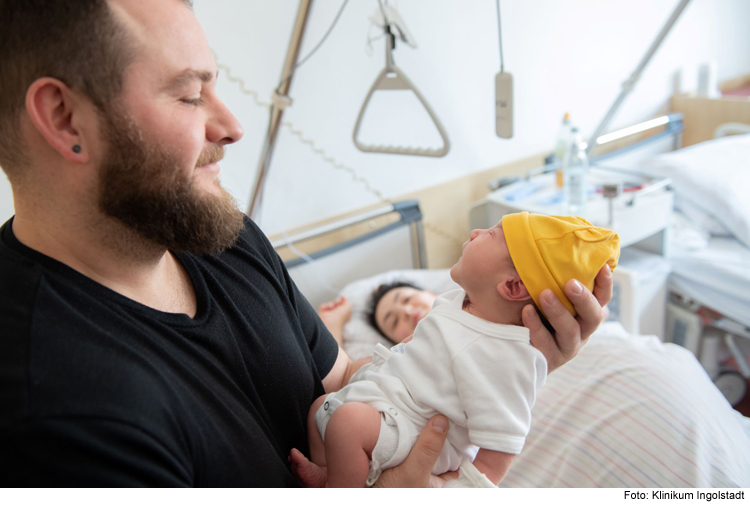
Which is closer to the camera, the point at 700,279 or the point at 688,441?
the point at 688,441

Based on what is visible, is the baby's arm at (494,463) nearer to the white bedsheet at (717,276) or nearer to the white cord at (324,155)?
the white cord at (324,155)

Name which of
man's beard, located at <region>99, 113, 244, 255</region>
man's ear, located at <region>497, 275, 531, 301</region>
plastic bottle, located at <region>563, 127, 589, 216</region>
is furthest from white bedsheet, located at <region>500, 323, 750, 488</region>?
man's beard, located at <region>99, 113, 244, 255</region>

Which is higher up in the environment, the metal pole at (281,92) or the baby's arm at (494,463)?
the metal pole at (281,92)

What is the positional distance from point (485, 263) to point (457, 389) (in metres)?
0.22

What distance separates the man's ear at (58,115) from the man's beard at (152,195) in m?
0.03

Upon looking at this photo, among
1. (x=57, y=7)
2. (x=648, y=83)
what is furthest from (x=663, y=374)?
(x=648, y=83)

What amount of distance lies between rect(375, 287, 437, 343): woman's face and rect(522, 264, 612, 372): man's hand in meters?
0.99

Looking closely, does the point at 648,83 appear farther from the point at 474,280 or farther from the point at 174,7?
the point at 174,7

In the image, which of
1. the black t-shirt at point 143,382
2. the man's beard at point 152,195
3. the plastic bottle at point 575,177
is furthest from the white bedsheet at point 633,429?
the man's beard at point 152,195

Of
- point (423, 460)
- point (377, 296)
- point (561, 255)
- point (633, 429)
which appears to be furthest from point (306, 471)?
point (377, 296)

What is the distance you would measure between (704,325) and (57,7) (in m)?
2.57

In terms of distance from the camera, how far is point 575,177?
2375 millimetres

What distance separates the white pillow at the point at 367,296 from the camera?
203 cm

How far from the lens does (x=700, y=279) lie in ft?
7.82
